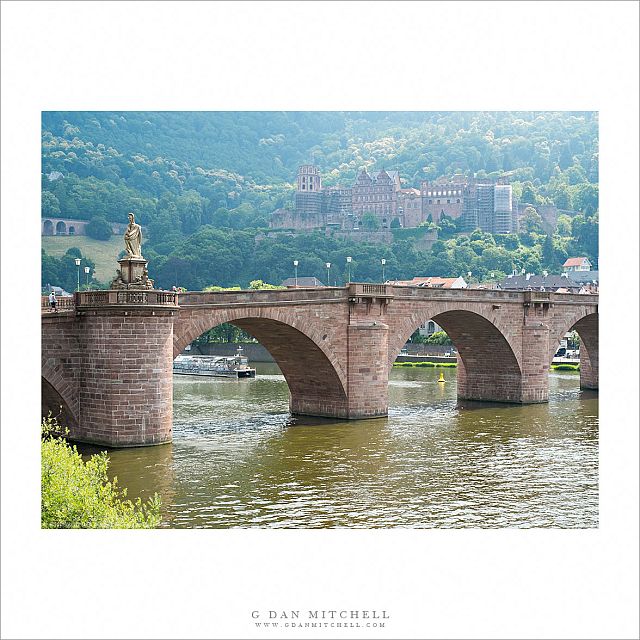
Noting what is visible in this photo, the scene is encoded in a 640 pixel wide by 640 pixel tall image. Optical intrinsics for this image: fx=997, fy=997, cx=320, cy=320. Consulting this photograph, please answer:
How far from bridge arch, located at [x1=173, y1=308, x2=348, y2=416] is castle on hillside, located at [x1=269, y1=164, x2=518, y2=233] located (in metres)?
126

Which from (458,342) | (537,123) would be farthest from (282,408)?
(537,123)

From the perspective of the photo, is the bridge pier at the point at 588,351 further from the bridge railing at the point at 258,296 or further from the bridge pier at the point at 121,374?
the bridge pier at the point at 121,374

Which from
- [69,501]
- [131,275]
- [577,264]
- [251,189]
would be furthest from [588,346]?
[251,189]

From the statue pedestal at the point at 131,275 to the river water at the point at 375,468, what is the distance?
5.07m

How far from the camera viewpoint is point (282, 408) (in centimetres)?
4444

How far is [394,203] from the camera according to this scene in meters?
175

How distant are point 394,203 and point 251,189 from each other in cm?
3216

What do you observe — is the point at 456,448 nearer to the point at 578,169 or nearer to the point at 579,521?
the point at 579,521

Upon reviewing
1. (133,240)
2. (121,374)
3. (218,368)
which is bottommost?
(218,368)

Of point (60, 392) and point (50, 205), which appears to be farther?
point (50, 205)

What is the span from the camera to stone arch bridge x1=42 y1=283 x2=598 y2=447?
30.6 metres

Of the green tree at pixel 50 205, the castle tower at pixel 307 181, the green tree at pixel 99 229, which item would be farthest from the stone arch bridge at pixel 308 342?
the castle tower at pixel 307 181

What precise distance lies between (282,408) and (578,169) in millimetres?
136479

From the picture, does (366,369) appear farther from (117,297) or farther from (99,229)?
(99,229)
